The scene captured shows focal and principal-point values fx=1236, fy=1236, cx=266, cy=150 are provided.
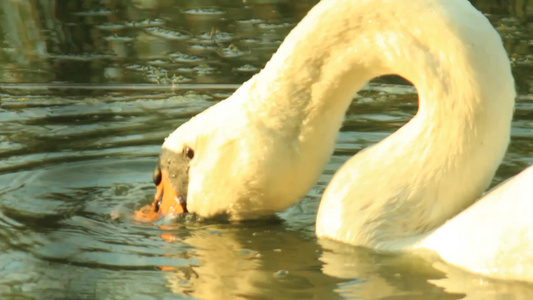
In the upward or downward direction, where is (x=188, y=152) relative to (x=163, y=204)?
upward

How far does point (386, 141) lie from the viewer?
5.75m

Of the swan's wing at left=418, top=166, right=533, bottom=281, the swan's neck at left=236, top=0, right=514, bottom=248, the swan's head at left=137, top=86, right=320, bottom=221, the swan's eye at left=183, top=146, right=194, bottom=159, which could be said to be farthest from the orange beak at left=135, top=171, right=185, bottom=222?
the swan's wing at left=418, top=166, right=533, bottom=281

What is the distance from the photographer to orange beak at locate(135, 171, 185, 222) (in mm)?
6137

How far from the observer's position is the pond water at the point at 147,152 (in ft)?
17.3

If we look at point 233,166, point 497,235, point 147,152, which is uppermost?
point 233,166

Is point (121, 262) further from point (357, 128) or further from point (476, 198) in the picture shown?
point (357, 128)

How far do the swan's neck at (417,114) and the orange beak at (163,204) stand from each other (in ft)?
2.26

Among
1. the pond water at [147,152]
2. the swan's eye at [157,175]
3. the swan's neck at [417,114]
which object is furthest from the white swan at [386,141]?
the swan's eye at [157,175]

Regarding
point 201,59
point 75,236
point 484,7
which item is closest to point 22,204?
point 75,236

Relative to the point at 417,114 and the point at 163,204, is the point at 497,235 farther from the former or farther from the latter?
the point at 163,204

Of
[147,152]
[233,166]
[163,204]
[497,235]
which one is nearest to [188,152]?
[233,166]

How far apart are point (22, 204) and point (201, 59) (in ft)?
13.4

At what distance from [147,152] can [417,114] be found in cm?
246

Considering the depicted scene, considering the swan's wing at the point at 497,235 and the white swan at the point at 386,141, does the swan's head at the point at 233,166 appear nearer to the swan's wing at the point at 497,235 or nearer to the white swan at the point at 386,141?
the white swan at the point at 386,141
